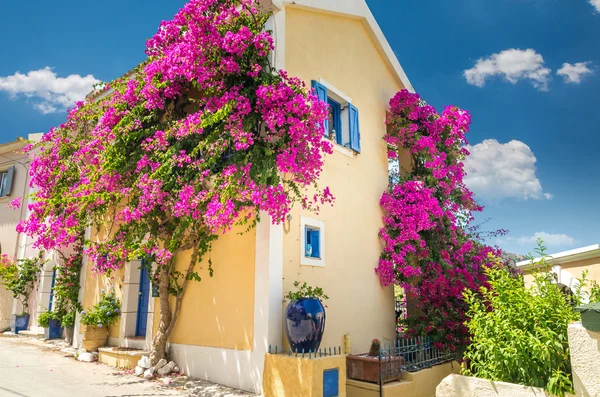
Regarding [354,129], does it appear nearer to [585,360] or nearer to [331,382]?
[331,382]

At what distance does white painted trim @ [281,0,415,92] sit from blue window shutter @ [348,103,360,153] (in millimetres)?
2330

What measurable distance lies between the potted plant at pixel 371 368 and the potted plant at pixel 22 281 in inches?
442

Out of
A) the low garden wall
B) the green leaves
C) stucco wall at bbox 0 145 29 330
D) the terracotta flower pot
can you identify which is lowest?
the low garden wall

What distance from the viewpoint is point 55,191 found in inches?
413

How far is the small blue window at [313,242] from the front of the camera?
8.09 metres

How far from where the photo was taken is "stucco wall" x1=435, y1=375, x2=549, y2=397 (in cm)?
417

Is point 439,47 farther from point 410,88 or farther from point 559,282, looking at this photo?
point 559,282

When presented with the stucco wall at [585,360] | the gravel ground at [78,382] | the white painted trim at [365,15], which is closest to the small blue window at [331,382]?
the gravel ground at [78,382]

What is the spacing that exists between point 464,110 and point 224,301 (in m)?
8.73

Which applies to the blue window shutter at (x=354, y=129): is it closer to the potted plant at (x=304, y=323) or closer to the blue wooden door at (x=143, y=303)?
the potted plant at (x=304, y=323)

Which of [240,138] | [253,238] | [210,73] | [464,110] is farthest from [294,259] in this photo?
[464,110]

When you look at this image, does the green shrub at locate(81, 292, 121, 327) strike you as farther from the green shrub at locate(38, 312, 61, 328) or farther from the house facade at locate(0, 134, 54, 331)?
the house facade at locate(0, 134, 54, 331)

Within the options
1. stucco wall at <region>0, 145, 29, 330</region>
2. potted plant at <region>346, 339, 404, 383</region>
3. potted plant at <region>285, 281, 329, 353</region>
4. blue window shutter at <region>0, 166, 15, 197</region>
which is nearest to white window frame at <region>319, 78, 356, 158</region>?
potted plant at <region>285, 281, 329, 353</region>

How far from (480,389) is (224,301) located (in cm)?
465
